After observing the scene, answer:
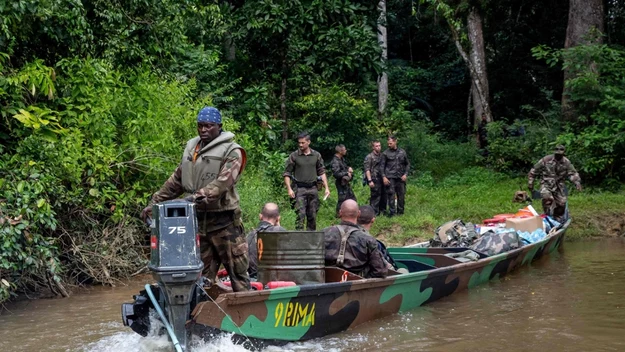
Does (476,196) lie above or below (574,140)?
below

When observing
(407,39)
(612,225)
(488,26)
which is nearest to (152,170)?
(612,225)

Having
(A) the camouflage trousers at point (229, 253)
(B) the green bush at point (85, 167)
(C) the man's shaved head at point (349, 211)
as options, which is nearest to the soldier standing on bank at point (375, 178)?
(B) the green bush at point (85, 167)

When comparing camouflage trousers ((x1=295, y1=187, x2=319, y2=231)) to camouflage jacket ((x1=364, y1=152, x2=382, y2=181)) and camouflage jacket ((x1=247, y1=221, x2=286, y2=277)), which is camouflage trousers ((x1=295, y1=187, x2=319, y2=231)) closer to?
camouflage jacket ((x1=364, y1=152, x2=382, y2=181))

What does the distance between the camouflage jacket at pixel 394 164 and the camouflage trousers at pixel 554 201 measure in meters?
2.83

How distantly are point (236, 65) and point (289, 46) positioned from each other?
67.3 inches

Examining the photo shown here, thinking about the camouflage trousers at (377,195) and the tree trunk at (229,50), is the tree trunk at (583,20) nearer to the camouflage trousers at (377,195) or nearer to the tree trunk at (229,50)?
the camouflage trousers at (377,195)

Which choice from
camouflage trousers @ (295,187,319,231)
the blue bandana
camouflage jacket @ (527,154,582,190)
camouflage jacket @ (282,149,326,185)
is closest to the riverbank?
camouflage trousers @ (295,187,319,231)

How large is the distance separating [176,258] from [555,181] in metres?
10.3

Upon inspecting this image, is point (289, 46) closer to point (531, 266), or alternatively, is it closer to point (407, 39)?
point (531, 266)

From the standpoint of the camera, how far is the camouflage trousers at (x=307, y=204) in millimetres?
13820

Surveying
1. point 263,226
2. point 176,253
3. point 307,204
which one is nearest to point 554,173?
point 307,204

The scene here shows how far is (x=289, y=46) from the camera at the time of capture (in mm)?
16750

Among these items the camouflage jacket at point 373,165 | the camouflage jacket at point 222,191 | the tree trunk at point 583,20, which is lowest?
the camouflage jacket at point 222,191

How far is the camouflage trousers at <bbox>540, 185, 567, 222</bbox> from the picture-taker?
15070 mm
